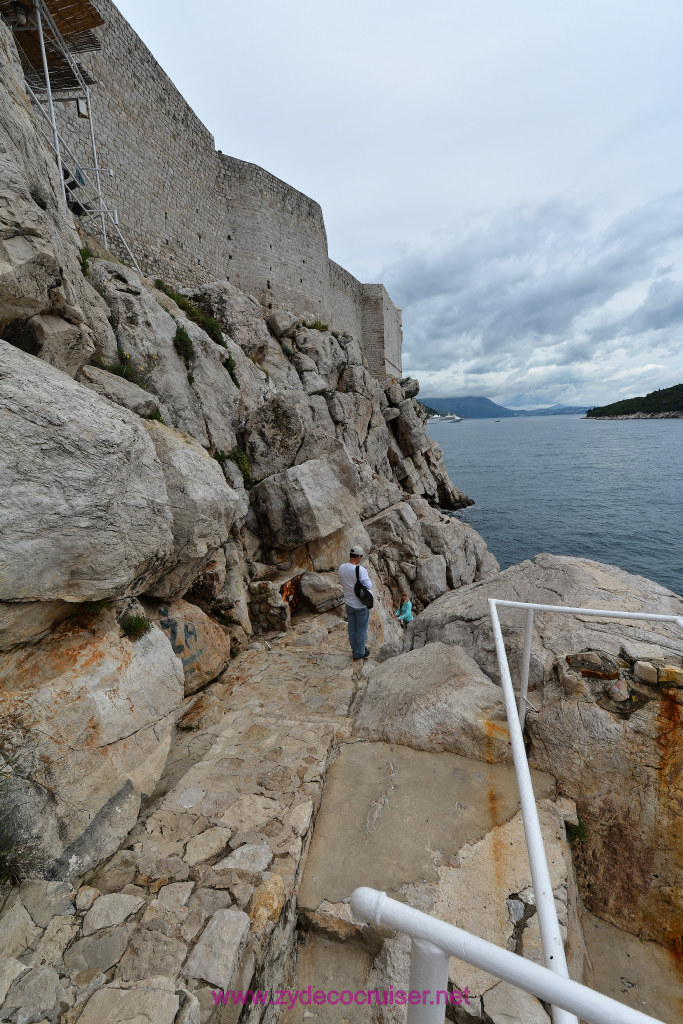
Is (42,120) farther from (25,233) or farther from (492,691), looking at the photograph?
(492,691)

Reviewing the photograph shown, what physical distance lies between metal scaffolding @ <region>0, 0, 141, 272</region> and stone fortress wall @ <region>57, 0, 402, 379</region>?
0.66 m

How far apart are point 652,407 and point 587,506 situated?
13147cm

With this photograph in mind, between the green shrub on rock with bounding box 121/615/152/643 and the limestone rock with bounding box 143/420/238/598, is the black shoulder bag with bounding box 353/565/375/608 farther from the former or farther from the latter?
the green shrub on rock with bounding box 121/615/152/643

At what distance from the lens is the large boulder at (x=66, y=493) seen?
12.2ft

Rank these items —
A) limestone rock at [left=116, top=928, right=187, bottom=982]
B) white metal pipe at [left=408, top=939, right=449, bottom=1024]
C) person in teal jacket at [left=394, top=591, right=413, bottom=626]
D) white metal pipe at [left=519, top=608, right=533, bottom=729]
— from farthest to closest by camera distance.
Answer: person in teal jacket at [left=394, top=591, right=413, bottom=626], white metal pipe at [left=519, top=608, right=533, bottom=729], limestone rock at [left=116, top=928, right=187, bottom=982], white metal pipe at [left=408, top=939, right=449, bottom=1024]

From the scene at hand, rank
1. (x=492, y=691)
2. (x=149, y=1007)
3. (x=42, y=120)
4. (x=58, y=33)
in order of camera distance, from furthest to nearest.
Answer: (x=42, y=120) < (x=58, y=33) < (x=492, y=691) < (x=149, y=1007)

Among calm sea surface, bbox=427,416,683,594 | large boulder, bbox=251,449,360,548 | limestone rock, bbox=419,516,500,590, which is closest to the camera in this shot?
large boulder, bbox=251,449,360,548

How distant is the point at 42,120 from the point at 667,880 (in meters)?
20.8

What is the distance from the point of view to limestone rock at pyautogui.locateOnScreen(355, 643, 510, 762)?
13.9 feet

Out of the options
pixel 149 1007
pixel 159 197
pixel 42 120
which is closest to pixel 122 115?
pixel 159 197

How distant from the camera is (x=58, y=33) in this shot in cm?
1107

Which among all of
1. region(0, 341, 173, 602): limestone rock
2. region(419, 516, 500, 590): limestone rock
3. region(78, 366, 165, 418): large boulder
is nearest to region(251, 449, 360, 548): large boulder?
region(78, 366, 165, 418): large boulder

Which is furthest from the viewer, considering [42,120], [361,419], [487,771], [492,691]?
[361,419]

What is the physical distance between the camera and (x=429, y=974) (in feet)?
3.90
